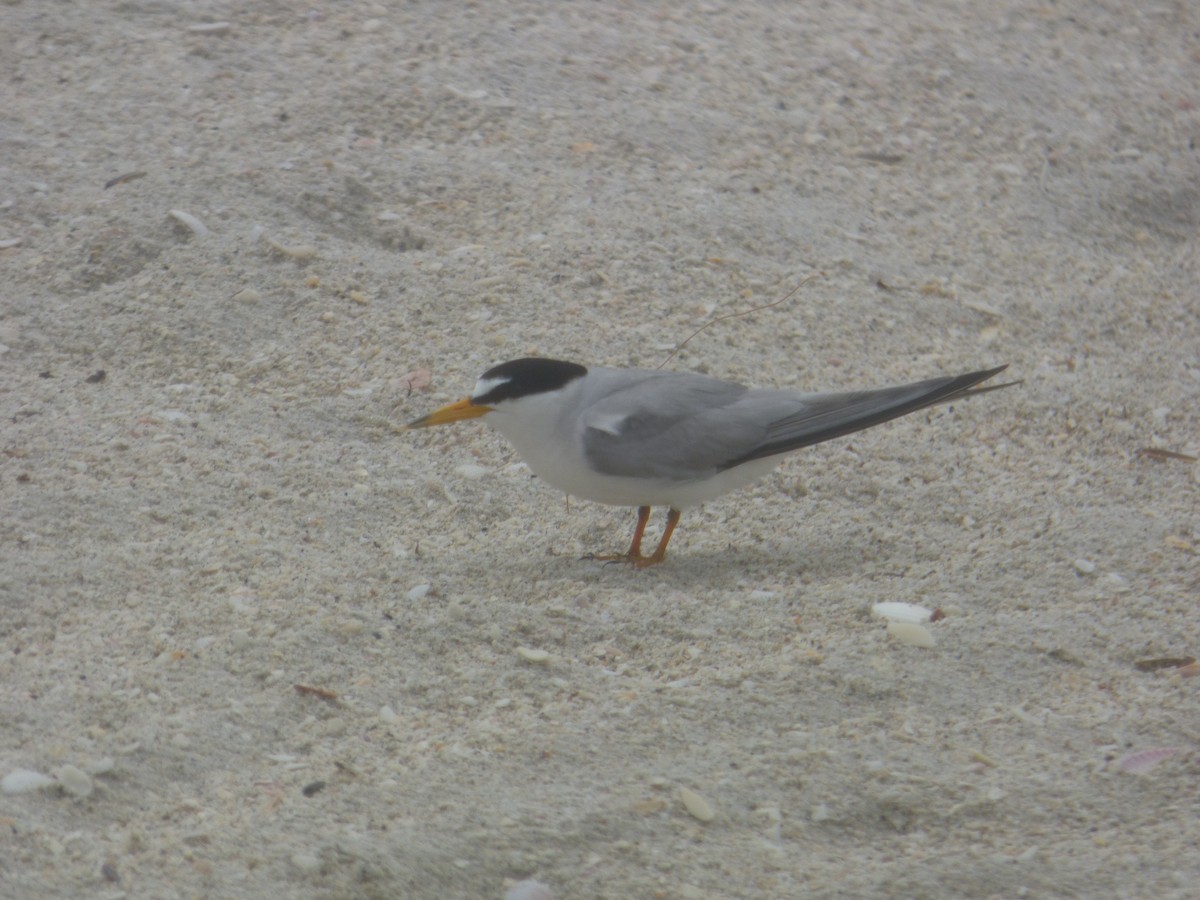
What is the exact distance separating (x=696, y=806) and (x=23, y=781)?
131cm

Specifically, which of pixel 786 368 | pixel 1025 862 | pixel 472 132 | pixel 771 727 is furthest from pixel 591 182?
pixel 1025 862

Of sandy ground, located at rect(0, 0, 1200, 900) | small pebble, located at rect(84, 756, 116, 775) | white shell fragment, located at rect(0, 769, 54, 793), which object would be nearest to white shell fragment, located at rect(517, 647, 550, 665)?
sandy ground, located at rect(0, 0, 1200, 900)

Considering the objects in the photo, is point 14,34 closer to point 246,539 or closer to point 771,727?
point 246,539

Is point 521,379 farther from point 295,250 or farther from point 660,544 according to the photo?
point 295,250

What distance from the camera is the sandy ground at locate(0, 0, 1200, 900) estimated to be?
2.80 meters

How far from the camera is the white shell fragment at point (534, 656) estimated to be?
3301 mm

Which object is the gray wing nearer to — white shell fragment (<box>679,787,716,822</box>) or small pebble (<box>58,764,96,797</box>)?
white shell fragment (<box>679,787,716,822</box>)

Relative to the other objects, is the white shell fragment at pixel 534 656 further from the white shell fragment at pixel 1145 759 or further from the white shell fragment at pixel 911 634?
the white shell fragment at pixel 1145 759

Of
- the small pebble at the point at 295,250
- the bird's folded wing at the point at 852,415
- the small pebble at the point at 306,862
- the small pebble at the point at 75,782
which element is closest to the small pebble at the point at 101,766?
the small pebble at the point at 75,782

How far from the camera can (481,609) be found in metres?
3.49

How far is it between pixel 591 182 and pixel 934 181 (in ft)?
4.99

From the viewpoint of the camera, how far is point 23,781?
→ 275cm

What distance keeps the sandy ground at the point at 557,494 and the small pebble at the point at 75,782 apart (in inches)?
0.4

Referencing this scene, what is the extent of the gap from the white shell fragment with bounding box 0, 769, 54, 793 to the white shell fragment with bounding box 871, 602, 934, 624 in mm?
1947
